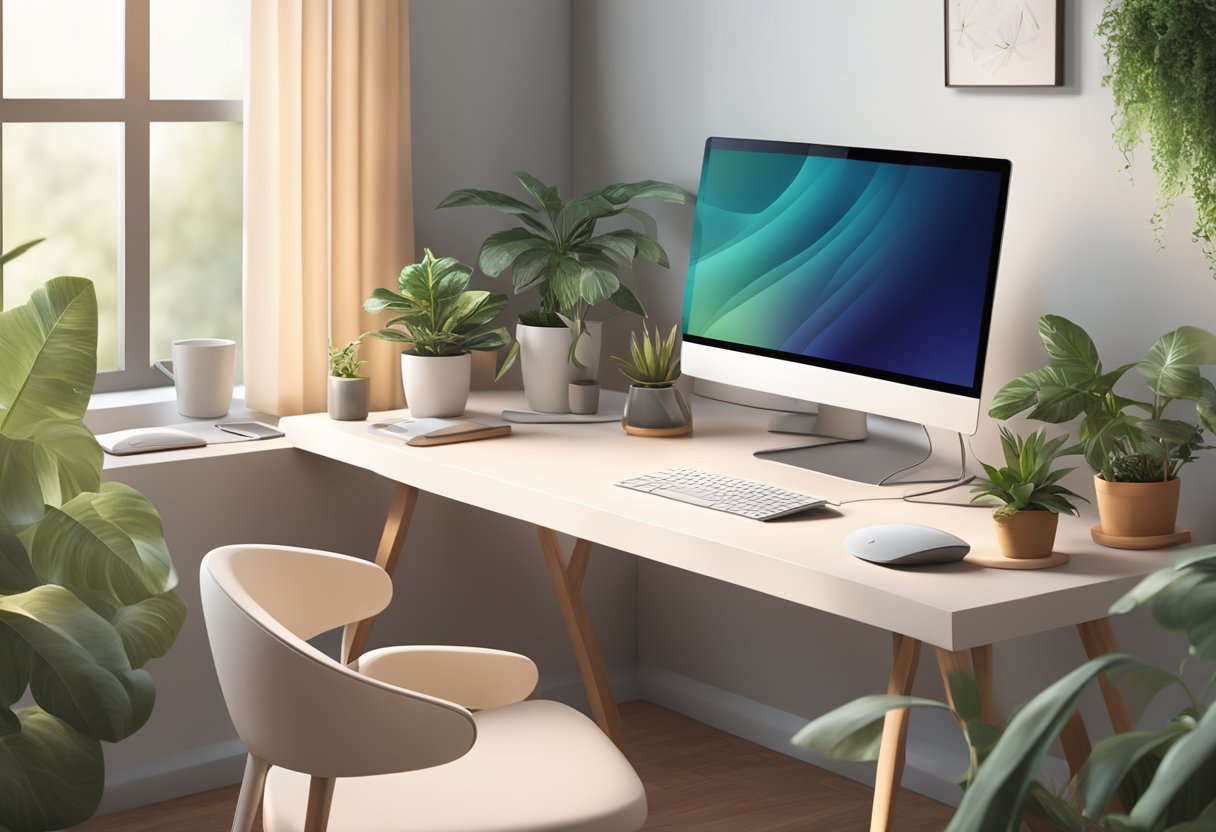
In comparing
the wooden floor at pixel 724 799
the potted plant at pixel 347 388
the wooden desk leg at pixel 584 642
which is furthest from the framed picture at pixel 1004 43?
the wooden floor at pixel 724 799

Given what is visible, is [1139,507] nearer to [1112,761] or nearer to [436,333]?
[1112,761]

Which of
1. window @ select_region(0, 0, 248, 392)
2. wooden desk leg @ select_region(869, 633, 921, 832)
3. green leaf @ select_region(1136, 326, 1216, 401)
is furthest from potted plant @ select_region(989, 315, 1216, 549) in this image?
window @ select_region(0, 0, 248, 392)

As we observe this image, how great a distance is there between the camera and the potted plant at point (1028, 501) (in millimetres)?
2123

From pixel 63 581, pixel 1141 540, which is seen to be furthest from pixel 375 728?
pixel 1141 540

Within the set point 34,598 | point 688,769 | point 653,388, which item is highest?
point 653,388

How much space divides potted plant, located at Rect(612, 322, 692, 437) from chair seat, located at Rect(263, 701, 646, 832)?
84 centimetres

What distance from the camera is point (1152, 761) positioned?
1248 mm

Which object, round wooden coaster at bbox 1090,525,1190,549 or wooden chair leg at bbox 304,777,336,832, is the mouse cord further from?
wooden chair leg at bbox 304,777,336,832

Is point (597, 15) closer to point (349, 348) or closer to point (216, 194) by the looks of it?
point (349, 348)

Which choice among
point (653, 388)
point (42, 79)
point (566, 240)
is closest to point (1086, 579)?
point (653, 388)

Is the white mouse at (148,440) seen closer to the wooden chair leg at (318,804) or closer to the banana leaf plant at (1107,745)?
the wooden chair leg at (318,804)

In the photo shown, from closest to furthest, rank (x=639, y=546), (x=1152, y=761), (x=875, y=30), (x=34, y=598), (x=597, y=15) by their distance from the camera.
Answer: (x=1152, y=761)
(x=34, y=598)
(x=639, y=546)
(x=875, y=30)
(x=597, y=15)

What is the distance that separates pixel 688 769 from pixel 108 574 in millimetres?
1596

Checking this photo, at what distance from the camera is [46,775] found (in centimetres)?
195
